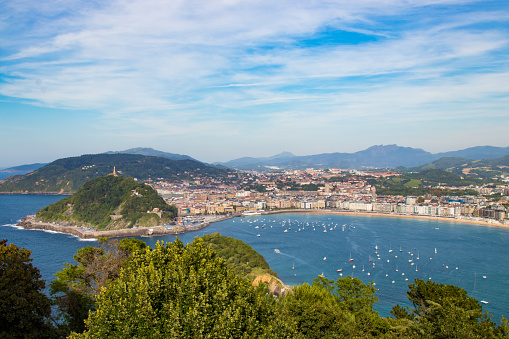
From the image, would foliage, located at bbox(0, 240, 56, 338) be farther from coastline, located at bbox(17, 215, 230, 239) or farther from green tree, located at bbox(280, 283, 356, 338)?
coastline, located at bbox(17, 215, 230, 239)

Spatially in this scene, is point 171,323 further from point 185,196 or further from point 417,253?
point 185,196

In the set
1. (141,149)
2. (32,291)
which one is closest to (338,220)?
(32,291)

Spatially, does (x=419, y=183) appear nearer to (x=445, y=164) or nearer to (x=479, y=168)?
(x=479, y=168)

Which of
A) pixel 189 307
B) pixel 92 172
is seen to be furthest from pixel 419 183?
pixel 189 307

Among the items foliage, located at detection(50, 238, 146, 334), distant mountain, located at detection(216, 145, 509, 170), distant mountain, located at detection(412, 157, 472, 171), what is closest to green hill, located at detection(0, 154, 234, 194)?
distant mountain, located at detection(412, 157, 472, 171)

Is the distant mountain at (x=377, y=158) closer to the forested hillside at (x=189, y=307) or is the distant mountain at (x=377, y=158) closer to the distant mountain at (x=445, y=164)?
the distant mountain at (x=445, y=164)

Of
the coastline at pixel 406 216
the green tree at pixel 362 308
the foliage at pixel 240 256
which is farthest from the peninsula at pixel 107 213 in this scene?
the green tree at pixel 362 308
